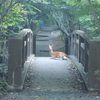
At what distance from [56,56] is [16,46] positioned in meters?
5.81

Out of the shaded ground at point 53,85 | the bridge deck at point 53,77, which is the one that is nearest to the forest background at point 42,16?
the shaded ground at point 53,85

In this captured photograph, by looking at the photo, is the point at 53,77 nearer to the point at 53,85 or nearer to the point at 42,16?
the point at 53,85

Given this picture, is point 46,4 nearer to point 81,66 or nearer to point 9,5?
point 81,66

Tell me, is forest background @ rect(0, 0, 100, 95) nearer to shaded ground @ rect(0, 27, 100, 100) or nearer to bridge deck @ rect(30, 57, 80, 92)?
shaded ground @ rect(0, 27, 100, 100)

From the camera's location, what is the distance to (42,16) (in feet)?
51.0

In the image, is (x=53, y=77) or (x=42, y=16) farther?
(x=42, y=16)

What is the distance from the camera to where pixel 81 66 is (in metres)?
8.24

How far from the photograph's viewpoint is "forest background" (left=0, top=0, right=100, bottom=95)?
19.2ft

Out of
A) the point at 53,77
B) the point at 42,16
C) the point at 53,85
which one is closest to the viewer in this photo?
the point at 53,85

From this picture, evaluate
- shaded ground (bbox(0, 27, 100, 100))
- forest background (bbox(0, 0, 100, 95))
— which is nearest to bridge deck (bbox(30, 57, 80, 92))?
shaded ground (bbox(0, 27, 100, 100))

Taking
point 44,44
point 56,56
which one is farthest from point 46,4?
point 44,44

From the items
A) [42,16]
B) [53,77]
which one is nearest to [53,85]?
[53,77]

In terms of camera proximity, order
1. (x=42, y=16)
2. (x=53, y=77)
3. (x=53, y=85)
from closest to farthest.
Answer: (x=53, y=85), (x=53, y=77), (x=42, y=16)

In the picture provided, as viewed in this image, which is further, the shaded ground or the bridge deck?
the bridge deck
